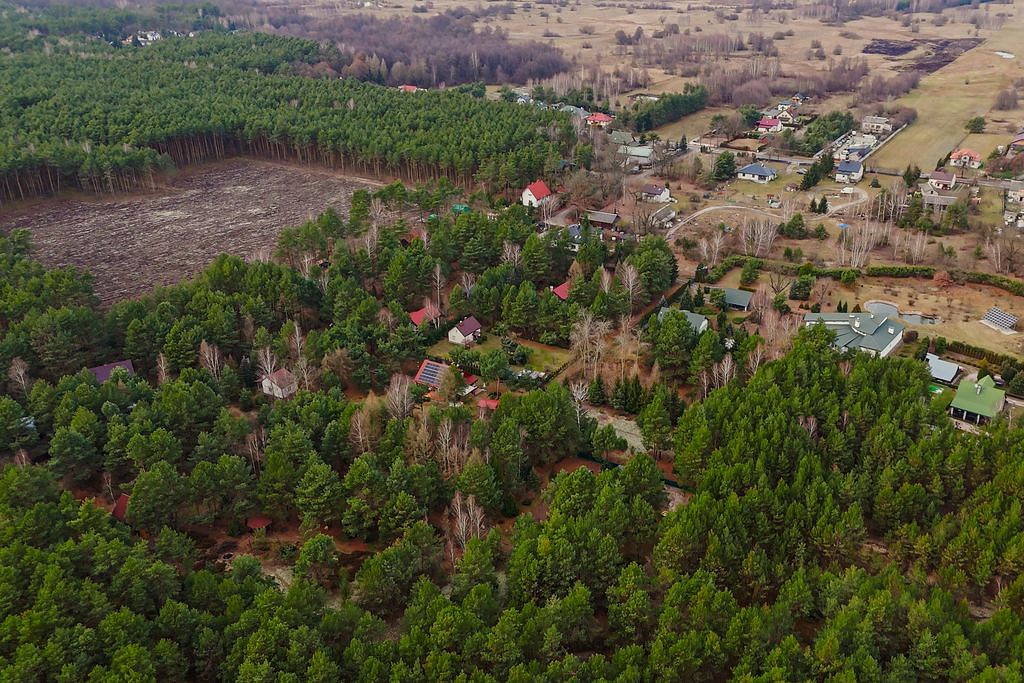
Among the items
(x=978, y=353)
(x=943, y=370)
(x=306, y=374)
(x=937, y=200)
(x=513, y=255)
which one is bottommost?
(x=978, y=353)

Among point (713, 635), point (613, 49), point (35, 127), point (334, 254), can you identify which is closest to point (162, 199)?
point (35, 127)

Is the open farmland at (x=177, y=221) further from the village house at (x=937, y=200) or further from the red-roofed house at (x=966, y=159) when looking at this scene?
the red-roofed house at (x=966, y=159)

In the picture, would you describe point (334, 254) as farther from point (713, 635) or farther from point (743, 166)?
point (743, 166)

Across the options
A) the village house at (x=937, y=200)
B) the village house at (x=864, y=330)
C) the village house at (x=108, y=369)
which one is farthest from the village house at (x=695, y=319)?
the village house at (x=937, y=200)

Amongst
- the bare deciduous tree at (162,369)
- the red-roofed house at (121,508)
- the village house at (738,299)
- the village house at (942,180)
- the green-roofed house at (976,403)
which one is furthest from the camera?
the village house at (942,180)

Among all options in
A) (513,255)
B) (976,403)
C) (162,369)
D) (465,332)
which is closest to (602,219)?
(513,255)

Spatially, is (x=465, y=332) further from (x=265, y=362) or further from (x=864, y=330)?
(x=864, y=330)

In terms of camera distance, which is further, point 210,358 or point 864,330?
point 864,330
